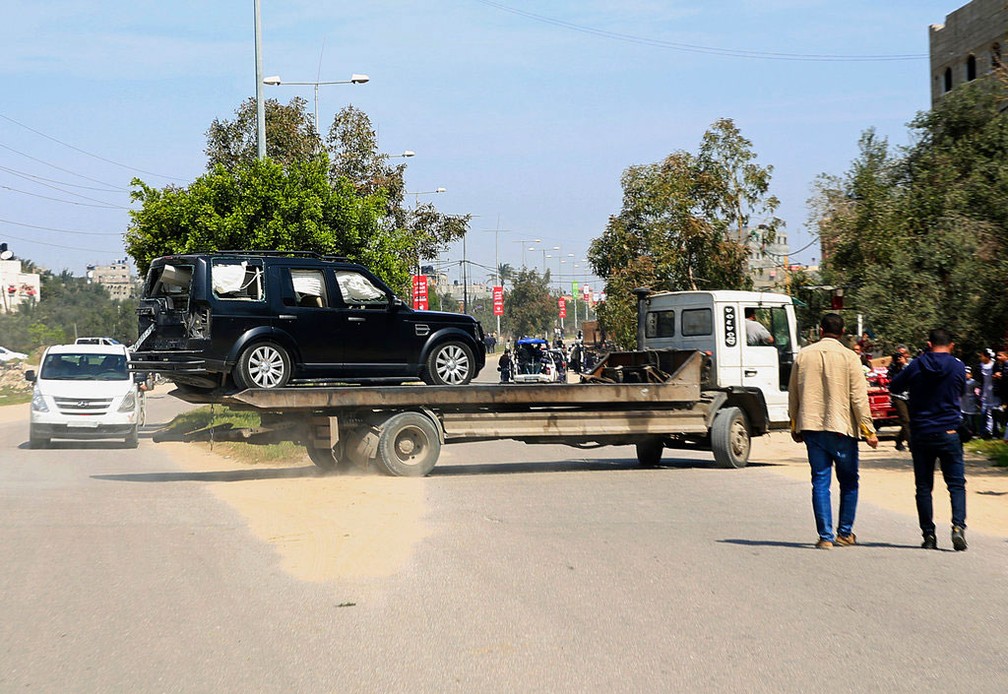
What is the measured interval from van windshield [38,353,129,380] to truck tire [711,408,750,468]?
1259 cm

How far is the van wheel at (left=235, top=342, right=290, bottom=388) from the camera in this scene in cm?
1445

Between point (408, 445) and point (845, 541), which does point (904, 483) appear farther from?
point (408, 445)


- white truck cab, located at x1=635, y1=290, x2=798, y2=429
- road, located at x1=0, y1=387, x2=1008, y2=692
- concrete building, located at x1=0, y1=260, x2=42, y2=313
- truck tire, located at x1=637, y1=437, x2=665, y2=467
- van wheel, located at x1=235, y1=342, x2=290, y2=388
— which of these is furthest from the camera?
concrete building, located at x1=0, y1=260, x2=42, y2=313

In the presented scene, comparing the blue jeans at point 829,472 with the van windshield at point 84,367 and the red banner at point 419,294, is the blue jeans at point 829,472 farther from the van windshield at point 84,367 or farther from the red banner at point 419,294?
the red banner at point 419,294

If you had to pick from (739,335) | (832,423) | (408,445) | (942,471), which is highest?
(739,335)

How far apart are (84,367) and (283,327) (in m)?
11.4

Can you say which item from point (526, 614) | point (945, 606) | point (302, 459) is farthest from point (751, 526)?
point (302, 459)

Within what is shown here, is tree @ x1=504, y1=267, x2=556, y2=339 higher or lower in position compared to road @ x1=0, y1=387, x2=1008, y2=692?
higher

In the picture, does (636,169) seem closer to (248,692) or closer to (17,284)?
(248,692)

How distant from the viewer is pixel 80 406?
23.3m

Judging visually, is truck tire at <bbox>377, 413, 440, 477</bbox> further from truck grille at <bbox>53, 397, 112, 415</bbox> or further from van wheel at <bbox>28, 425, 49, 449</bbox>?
van wheel at <bbox>28, 425, 49, 449</bbox>

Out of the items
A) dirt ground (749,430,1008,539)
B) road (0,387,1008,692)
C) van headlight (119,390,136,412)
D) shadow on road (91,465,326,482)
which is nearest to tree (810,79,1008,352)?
dirt ground (749,430,1008,539)

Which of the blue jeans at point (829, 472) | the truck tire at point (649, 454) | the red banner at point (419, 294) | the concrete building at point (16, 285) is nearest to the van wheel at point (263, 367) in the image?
the truck tire at point (649, 454)

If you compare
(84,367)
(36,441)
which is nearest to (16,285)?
(84,367)
